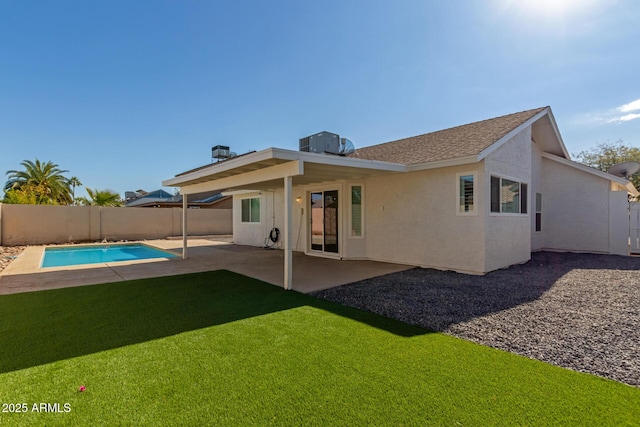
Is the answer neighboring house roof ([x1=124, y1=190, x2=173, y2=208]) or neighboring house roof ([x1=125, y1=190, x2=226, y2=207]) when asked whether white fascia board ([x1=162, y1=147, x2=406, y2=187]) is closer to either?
neighboring house roof ([x1=125, y1=190, x2=226, y2=207])

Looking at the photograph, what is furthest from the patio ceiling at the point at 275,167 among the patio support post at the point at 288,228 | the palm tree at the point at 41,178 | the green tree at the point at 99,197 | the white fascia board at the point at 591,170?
the palm tree at the point at 41,178

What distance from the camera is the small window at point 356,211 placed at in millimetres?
10289

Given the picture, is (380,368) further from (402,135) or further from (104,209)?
(104,209)

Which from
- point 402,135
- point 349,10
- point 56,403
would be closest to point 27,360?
point 56,403

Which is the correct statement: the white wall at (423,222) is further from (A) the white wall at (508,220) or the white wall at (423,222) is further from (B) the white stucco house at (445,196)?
(A) the white wall at (508,220)

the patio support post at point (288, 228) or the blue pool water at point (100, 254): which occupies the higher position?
the patio support post at point (288, 228)

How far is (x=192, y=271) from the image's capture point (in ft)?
27.3

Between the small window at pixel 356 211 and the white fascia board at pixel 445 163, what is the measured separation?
2.24 meters

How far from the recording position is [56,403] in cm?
248

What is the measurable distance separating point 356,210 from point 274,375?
7.81m

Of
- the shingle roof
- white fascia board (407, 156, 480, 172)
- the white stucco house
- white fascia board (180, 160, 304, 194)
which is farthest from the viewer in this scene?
the shingle roof

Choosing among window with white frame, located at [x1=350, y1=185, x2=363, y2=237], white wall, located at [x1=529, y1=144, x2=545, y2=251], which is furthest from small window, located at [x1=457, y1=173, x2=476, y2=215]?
white wall, located at [x1=529, y1=144, x2=545, y2=251]

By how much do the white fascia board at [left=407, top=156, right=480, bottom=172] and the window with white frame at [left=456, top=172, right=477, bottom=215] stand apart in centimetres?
46

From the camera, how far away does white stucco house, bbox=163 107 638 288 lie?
7574 millimetres
